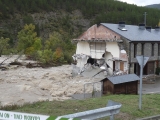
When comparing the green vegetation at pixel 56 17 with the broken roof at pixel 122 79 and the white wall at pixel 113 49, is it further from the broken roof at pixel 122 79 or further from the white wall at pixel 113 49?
the broken roof at pixel 122 79

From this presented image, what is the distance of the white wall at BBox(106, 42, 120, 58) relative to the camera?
29297mm

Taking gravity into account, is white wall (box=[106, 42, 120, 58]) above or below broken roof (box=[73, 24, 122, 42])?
below

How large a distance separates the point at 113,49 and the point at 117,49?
61cm

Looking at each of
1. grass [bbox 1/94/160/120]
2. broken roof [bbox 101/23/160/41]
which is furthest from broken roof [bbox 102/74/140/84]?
broken roof [bbox 101/23/160/41]

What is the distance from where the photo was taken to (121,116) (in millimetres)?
8891

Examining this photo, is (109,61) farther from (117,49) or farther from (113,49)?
(117,49)

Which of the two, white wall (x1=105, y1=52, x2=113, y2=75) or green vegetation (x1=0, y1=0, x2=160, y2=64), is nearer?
white wall (x1=105, y1=52, x2=113, y2=75)

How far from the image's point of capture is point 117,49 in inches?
1152

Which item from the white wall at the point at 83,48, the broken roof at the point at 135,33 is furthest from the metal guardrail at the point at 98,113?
the white wall at the point at 83,48

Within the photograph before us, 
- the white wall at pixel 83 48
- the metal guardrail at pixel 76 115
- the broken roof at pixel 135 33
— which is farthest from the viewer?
the white wall at pixel 83 48

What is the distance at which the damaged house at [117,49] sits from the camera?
93.4 feet

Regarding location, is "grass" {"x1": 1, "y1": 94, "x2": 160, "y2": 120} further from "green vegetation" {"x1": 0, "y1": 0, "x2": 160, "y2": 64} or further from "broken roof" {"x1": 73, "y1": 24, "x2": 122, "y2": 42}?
"green vegetation" {"x1": 0, "y1": 0, "x2": 160, "y2": 64}

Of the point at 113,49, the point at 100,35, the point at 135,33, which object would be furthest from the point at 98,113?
the point at 100,35

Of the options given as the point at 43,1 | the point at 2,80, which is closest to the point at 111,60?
the point at 2,80
